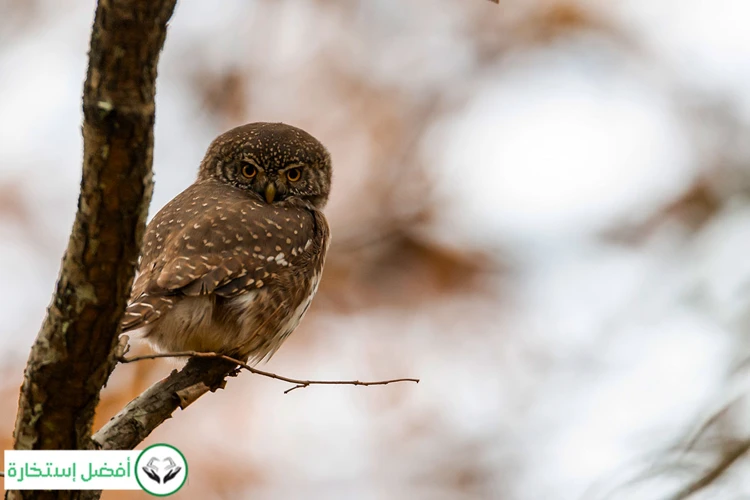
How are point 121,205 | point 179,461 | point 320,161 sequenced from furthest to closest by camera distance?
point 320,161 → point 179,461 → point 121,205

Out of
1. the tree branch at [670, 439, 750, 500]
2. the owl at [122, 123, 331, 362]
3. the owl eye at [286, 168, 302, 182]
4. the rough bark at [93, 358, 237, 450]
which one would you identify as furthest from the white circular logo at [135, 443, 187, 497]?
the owl eye at [286, 168, 302, 182]

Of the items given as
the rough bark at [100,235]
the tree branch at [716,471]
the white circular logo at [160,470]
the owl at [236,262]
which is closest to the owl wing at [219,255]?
the owl at [236,262]

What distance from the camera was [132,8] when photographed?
7.74 ft

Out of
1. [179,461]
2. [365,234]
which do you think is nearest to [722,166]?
[365,234]

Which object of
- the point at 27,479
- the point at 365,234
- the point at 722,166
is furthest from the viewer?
the point at 365,234

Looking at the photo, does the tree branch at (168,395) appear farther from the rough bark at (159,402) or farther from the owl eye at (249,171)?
the owl eye at (249,171)

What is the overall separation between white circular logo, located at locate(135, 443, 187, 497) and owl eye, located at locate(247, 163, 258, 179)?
214 centimetres

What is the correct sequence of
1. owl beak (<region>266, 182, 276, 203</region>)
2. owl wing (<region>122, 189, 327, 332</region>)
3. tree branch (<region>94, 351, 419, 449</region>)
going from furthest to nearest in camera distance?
1. owl beak (<region>266, 182, 276, 203</region>)
2. owl wing (<region>122, 189, 327, 332</region>)
3. tree branch (<region>94, 351, 419, 449</region>)

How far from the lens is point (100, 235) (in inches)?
104

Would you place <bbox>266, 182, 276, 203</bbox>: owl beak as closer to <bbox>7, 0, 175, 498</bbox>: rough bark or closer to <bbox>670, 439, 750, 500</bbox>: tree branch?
<bbox>7, 0, 175, 498</bbox>: rough bark

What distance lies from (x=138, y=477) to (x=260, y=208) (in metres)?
2.00

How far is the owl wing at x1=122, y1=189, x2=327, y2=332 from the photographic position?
172 inches

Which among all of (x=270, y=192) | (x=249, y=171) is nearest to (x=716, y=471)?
(x=270, y=192)

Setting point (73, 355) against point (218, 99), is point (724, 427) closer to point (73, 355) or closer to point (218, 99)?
point (73, 355)
